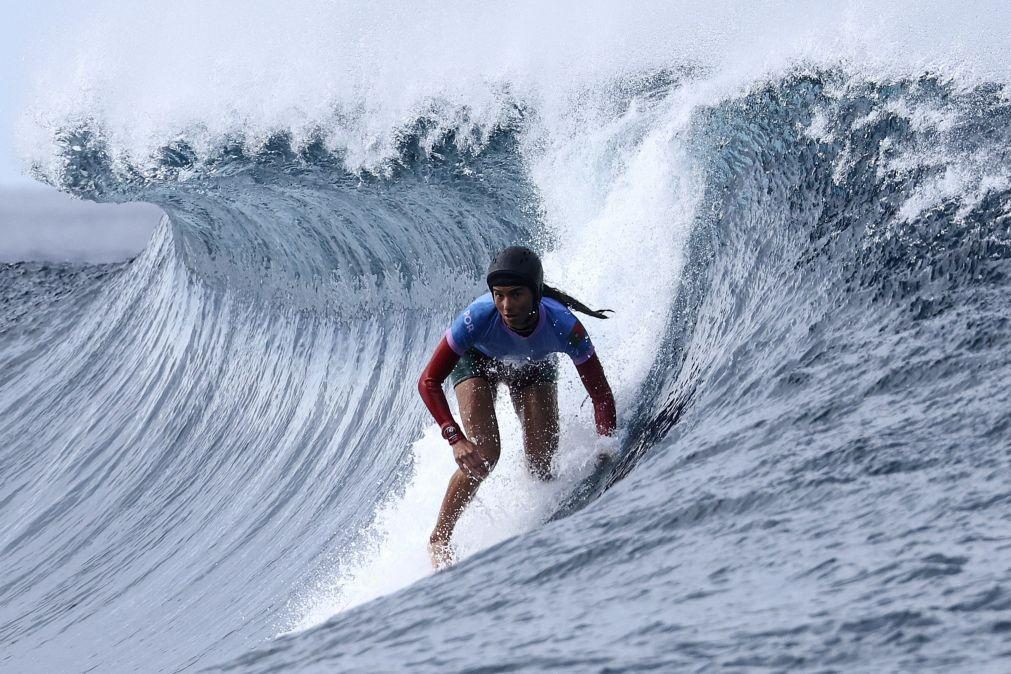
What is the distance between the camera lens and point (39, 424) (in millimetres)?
11219

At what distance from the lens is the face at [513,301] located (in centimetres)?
407

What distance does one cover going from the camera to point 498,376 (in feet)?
14.7

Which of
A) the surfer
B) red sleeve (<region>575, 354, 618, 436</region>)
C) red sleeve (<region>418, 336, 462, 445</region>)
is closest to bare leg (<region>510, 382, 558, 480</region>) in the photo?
the surfer

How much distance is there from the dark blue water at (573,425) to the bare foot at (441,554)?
182 mm

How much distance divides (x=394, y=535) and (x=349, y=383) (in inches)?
123

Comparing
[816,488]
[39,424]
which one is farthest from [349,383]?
[816,488]

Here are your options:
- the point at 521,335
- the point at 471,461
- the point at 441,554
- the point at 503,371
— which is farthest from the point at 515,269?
the point at 441,554

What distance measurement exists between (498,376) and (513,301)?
466 millimetres

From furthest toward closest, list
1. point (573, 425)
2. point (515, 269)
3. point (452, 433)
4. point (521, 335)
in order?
point (573, 425) < point (521, 335) < point (452, 433) < point (515, 269)

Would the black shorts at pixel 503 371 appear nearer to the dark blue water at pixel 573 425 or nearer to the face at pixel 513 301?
the face at pixel 513 301

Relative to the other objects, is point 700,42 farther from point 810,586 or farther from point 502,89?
point 810,586

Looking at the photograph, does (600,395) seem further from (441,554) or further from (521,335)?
(441,554)

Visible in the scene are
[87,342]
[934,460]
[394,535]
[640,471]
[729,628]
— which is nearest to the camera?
[729,628]

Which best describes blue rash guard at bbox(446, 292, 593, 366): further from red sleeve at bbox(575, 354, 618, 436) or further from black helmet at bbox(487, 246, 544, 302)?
black helmet at bbox(487, 246, 544, 302)
